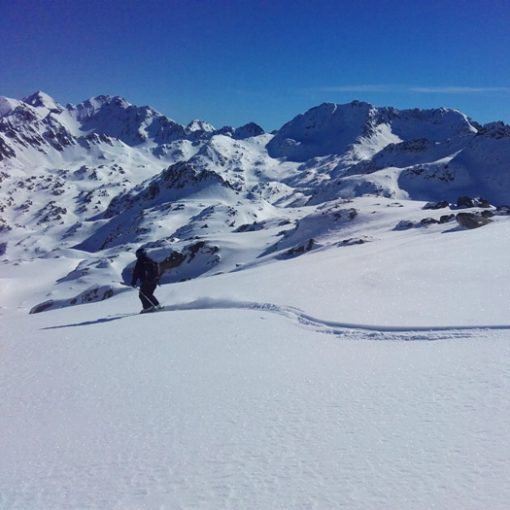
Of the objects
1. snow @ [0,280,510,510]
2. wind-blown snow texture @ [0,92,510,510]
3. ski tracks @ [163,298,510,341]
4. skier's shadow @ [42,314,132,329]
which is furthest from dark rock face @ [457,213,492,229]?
snow @ [0,280,510,510]

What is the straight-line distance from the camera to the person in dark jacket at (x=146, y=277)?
15594mm

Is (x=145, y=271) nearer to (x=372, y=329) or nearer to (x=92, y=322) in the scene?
(x=92, y=322)

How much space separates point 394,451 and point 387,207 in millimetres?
52406

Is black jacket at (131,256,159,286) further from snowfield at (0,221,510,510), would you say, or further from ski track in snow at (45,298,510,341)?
snowfield at (0,221,510,510)

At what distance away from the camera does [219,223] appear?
364 feet

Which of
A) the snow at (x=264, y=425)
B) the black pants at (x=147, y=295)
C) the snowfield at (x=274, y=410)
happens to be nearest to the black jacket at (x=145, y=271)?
the black pants at (x=147, y=295)

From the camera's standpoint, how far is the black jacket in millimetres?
15891

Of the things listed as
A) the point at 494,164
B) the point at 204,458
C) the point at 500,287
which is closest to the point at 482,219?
the point at 500,287

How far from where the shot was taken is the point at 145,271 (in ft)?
52.3

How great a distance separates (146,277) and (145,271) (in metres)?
0.21

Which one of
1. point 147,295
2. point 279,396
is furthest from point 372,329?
point 147,295

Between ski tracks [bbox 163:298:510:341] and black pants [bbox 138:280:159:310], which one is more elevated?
black pants [bbox 138:280:159:310]

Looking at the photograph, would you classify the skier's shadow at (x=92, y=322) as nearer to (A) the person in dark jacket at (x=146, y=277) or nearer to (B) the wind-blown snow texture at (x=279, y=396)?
(B) the wind-blown snow texture at (x=279, y=396)

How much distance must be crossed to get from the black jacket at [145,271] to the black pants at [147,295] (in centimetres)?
12
